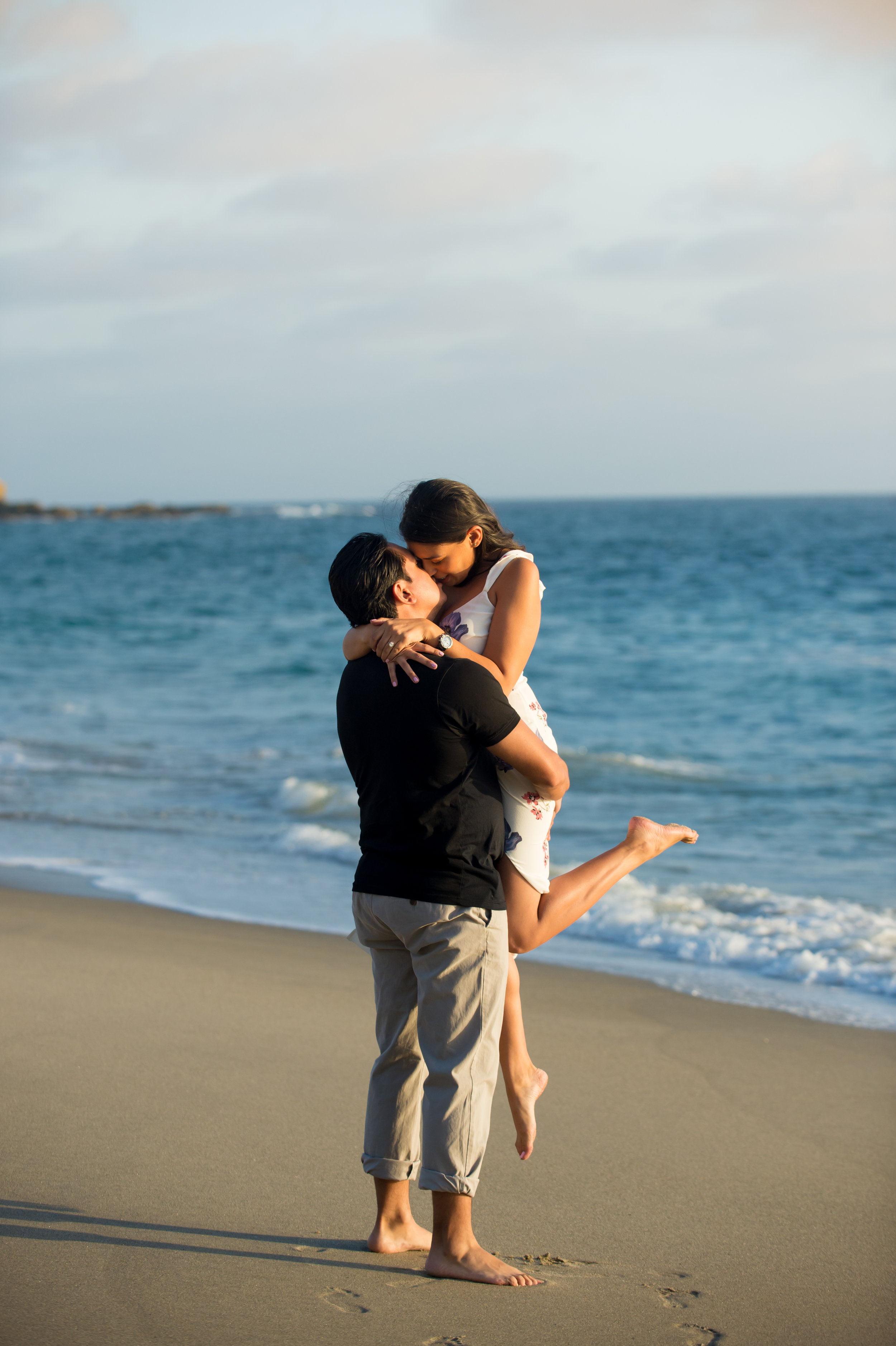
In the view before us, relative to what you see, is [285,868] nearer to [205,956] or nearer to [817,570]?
[205,956]

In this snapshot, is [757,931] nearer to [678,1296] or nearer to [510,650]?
[678,1296]

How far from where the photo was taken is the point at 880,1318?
257 centimetres

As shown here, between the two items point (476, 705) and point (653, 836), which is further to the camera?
point (653, 836)

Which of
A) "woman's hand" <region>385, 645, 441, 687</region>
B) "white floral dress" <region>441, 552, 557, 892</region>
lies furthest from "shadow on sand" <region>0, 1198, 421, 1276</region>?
"woman's hand" <region>385, 645, 441, 687</region>

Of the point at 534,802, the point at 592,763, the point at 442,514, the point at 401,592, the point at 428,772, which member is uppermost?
the point at 442,514

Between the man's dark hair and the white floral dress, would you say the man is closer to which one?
the man's dark hair

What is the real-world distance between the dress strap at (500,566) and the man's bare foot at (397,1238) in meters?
1.58

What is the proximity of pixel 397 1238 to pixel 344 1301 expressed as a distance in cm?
28

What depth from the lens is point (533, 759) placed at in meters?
2.66

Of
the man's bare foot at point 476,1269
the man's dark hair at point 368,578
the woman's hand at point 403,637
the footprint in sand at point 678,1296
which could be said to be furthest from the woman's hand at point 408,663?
the footprint in sand at point 678,1296

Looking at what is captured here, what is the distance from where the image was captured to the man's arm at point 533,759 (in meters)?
2.62

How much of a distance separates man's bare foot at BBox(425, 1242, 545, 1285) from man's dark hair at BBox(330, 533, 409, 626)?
4.84 ft

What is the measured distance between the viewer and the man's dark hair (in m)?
2.71

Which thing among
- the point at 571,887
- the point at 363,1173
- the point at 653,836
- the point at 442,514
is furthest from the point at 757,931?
the point at 442,514
